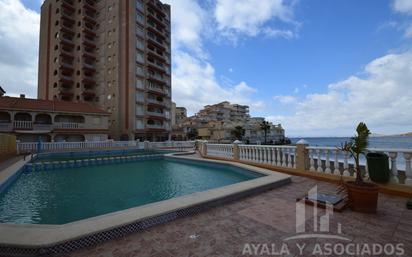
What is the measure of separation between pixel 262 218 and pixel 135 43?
133 ft

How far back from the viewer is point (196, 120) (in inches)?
2963

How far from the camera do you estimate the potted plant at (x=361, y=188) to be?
3.94m

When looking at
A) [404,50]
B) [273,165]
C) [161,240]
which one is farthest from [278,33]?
[161,240]

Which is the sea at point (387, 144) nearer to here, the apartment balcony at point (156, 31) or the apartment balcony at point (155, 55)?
the apartment balcony at point (155, 55)

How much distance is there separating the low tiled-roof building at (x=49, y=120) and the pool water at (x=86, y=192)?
1988cm

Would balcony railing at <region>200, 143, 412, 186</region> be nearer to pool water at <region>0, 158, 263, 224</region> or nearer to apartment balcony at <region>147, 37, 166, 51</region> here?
pool water at <region>0, 158, 263, 224</region>

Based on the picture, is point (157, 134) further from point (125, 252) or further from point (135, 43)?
point (125, 252)

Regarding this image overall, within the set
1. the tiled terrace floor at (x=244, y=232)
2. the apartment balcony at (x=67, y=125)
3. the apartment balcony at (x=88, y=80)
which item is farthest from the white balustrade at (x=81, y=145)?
the tiled terrace floor at (x=244, y=232)

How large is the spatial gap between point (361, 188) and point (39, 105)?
3531cm

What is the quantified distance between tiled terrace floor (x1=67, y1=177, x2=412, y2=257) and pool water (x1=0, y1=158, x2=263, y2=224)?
2744 millimetres

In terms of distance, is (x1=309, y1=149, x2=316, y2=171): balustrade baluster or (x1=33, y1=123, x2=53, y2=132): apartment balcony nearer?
(x1=309, y1=149, x2=316, y2=171): balustrade baluster

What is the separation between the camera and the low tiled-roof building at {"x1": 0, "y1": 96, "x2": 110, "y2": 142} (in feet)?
80.1

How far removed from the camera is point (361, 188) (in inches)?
158

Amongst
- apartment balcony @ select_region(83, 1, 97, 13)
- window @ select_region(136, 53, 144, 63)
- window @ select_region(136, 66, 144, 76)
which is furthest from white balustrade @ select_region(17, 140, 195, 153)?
apartment balcony @ select_region(83, 1, 97, 13)
